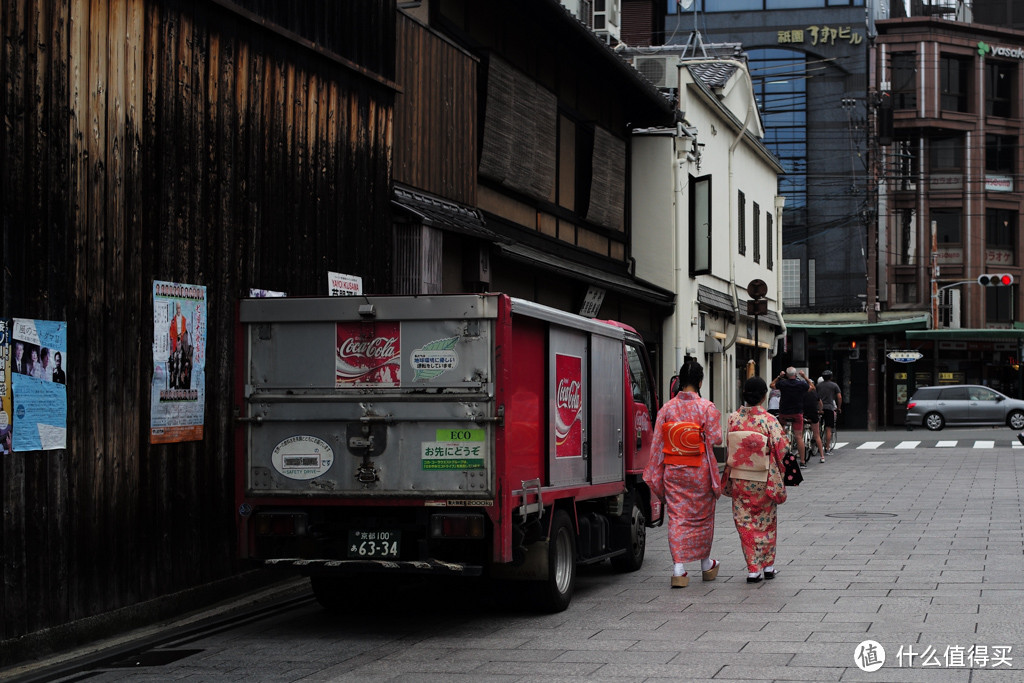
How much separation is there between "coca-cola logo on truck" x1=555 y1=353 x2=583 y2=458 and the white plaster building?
16.0 metres

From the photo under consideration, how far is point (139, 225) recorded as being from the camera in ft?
32.1

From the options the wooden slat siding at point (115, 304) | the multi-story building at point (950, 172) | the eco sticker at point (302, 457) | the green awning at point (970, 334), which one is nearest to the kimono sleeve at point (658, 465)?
the eco sticker at point (302, 457)

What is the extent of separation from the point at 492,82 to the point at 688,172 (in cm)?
1062

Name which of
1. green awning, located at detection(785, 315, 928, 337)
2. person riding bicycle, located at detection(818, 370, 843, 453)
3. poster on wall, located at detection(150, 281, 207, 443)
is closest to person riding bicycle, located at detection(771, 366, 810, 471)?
person riding bicycle, located at detection(818, 370, 843, 453)

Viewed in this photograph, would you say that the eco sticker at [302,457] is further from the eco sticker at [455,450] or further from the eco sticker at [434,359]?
the eco sticker at [434,359]

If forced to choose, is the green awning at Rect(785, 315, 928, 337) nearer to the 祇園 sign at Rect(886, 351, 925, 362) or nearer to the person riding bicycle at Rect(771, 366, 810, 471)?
the 祇園 sign at Rect(886, 351, 925, 362)

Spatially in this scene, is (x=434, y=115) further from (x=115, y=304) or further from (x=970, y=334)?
(x=970, y=334)

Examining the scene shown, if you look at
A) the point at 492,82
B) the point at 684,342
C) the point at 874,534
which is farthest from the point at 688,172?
the point at 874,534

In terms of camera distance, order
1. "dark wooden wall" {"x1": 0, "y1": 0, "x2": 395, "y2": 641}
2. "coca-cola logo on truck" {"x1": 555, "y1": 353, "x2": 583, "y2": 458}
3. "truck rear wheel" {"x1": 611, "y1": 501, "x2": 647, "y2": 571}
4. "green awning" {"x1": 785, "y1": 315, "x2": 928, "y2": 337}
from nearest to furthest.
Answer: "dark wooden wall" {"x1": 0, "y1": 0, "x2": 395, "y2": 641} < "coca-cola logo on truck" {"x1": 555, "y1": 353, "x2": 583, "y2": 458} < "truck rear wheel" {"x1": 611, "y1": 501, "x2": 647, "y2": 571} < "green awning" {"x1": 785, "y1": 315, "x2": 928, "y2": 337}

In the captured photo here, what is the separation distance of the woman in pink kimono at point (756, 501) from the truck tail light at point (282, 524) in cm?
417

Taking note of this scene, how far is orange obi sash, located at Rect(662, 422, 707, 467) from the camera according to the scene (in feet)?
37.7

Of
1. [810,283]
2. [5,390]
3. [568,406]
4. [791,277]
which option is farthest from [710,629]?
[791,277]

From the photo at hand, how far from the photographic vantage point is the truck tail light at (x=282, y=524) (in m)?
9.33

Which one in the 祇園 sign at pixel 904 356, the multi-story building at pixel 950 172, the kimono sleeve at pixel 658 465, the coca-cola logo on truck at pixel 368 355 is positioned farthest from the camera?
the multi-story building at pixel 950 172
